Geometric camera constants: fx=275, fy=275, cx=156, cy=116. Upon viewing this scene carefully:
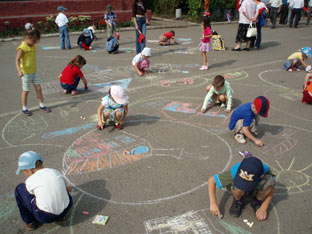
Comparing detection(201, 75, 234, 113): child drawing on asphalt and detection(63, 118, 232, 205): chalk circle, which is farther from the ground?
detection(201, 75, 234, 113): child drawing on asphalt

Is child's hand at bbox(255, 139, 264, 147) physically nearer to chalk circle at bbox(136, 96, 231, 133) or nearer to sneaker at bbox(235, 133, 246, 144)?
sneaker at bbox(235, 133, 246, 144)

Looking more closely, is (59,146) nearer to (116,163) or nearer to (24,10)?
(116,163)

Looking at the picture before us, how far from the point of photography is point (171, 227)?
8.80 ft

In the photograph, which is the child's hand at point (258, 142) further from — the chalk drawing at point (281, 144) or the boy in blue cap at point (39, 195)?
the boy in blue cap at point (39, 195)

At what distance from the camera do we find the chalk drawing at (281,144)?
12.9 ft

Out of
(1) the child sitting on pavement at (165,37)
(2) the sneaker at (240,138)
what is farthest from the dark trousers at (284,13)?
(2) the sneaker at (240,138)

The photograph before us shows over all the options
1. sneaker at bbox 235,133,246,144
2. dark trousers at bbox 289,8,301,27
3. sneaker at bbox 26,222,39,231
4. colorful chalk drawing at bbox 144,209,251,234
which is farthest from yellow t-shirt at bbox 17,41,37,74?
dark trousers at bbox 289,8,301,27

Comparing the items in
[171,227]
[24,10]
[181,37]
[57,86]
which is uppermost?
[24,10]

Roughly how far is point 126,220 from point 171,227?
46 centimetres

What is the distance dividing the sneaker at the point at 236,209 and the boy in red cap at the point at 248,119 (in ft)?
4.48

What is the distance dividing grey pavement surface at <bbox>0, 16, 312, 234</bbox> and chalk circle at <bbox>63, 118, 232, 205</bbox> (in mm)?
13

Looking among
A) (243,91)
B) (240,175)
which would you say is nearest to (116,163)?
(240,175)

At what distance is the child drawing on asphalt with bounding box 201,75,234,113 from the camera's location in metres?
4.89

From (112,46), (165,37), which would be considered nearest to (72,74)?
(112,46)
